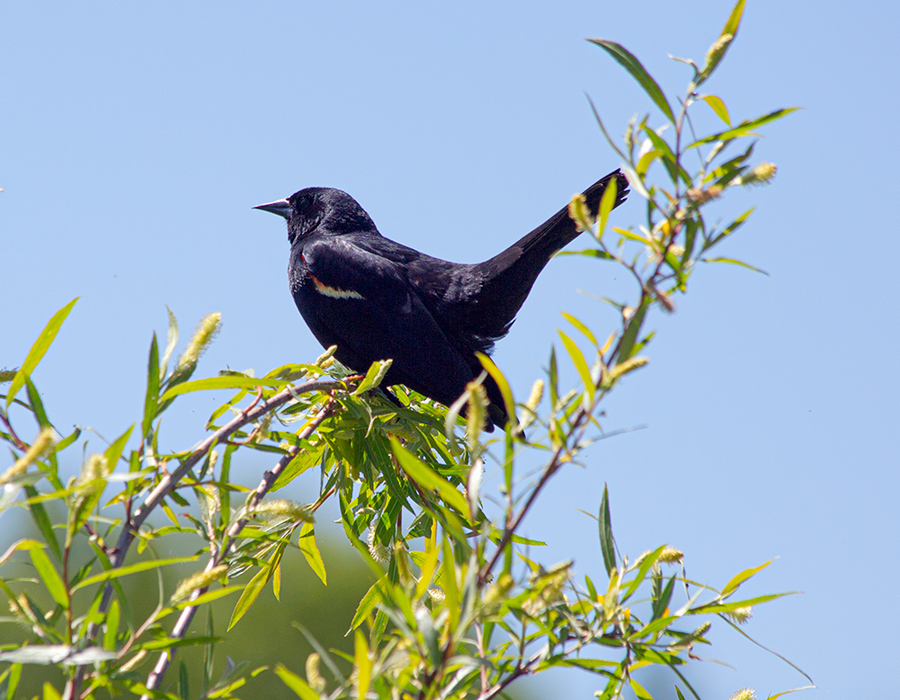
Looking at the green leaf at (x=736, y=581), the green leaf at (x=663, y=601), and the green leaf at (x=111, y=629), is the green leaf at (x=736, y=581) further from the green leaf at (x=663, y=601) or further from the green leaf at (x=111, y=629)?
the green leaf at (x=111, y=629)

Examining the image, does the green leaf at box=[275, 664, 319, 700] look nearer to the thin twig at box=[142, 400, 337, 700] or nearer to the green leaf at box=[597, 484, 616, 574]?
the thin twig at box=[142, 400, 337, 700]

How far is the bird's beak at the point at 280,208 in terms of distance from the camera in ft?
14.3

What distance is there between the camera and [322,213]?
13.7 ft

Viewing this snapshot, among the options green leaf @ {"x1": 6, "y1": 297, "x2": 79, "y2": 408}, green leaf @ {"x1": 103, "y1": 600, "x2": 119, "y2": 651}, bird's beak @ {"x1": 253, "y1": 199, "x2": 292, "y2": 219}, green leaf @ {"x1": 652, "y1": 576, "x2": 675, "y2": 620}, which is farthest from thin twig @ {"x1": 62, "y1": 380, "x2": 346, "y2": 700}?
bird's beak @ {"x1": 253, "y1": 199, "x2": 292, "y2": 219}

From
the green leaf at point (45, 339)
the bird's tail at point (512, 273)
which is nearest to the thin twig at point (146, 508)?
the green leaf at point (45, 339)

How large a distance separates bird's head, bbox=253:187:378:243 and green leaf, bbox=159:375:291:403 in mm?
2417

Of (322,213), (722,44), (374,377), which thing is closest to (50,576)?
(374,377)

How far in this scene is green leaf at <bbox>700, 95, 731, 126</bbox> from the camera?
1.19m

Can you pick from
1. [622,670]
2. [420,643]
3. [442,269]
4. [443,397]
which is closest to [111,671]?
[420,643]

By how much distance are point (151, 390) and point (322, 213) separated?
2.94 metres

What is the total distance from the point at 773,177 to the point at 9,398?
1160 mm

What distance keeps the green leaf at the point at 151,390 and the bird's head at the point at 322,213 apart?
106 inches

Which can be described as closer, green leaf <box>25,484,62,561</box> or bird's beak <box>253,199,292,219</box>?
green leaf <box>25,484,62,561</box>

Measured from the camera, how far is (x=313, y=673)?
936 mm
